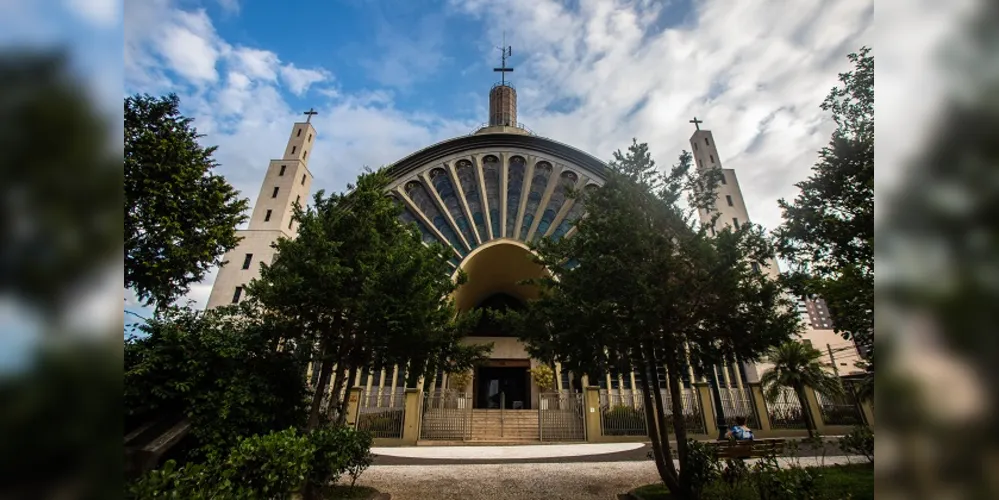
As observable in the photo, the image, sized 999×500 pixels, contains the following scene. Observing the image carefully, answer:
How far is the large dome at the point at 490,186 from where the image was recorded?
32.1 m

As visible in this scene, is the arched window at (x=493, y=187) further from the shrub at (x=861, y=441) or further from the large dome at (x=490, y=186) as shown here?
the shrub at (x=861, y=441)

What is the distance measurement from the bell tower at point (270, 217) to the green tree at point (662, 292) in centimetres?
2215

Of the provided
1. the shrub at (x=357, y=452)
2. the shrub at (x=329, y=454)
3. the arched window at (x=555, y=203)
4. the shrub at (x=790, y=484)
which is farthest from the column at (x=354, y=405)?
the shrub at (x=790, y=484)

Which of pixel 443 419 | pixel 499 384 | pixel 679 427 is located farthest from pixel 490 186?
pixel 679 427

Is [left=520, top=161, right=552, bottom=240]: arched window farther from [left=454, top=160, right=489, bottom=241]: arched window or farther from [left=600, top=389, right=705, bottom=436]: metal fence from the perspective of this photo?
[left=600, top=389, right=705, bottom=436]: metal fence

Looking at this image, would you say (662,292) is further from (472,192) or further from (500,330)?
(472,192)

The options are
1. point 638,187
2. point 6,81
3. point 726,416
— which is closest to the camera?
point 6,81

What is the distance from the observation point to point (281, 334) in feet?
38.7

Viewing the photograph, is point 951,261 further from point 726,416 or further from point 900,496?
point 726,416

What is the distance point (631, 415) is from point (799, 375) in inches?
415

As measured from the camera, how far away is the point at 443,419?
20969 mm

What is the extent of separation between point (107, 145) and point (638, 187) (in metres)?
9.84

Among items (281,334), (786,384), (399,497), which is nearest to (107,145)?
(399,497)

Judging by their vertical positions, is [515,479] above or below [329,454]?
below
